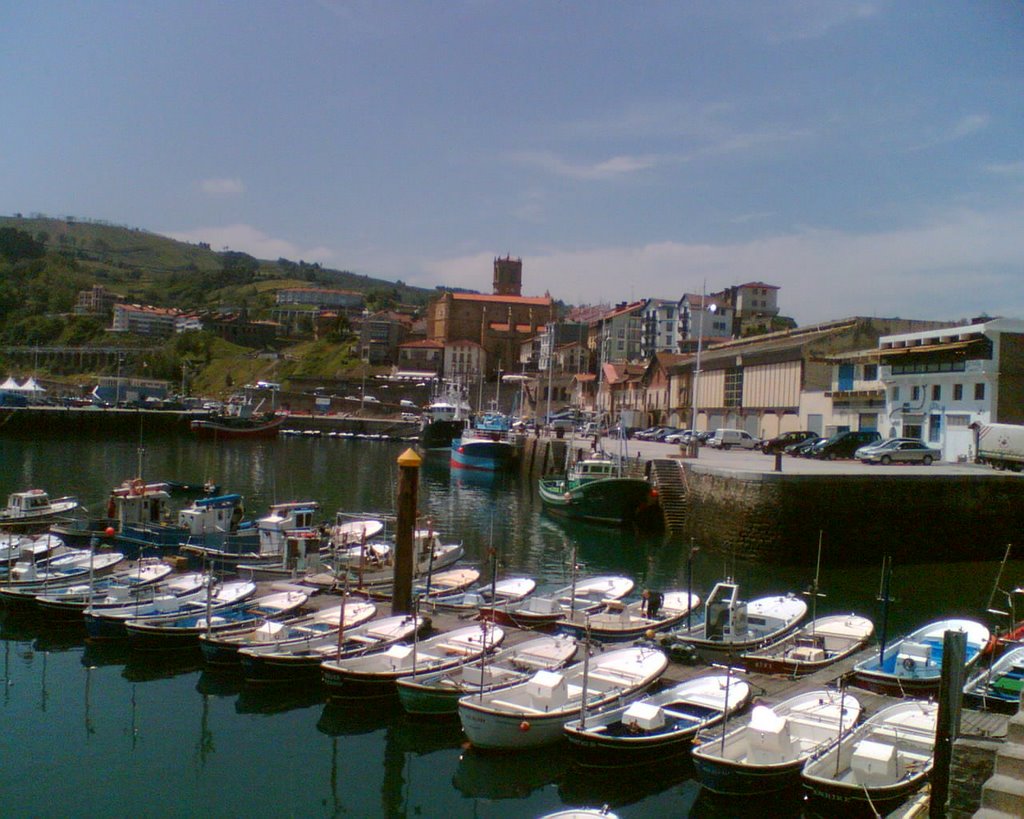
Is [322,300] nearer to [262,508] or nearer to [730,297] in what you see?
[730,297]

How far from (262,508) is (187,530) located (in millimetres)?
14993

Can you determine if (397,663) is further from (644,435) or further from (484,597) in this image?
(644,435)

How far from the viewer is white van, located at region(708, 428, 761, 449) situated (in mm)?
52688

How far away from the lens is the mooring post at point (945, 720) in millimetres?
7883

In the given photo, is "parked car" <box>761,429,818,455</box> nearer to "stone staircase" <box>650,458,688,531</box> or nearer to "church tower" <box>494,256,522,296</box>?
"stone staircase" <box>650,458,688,531</box>

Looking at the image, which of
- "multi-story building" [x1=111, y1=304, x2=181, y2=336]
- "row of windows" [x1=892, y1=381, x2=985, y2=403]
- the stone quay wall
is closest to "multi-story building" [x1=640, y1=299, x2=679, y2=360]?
"row of windows" [x1=892, y1=381, x2=985, y2=403]

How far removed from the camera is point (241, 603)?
20625 millimetres

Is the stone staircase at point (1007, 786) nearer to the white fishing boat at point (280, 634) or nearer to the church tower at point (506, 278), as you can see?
the white fishing boat at point (280, 634)

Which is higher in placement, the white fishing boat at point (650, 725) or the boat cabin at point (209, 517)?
the boat cabin at point (209, 517)

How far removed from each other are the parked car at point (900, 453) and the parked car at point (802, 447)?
14.5 feet

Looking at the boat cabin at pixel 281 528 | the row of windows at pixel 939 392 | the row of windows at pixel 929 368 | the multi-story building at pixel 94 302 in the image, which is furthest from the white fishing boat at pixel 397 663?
the multi-story building at pixel 94 302

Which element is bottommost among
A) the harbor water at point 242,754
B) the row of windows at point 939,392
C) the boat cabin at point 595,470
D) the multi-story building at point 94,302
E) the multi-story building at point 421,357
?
the harbor water at point 242,754

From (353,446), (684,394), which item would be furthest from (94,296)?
(684,394)

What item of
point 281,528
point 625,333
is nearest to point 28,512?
point 281,528
